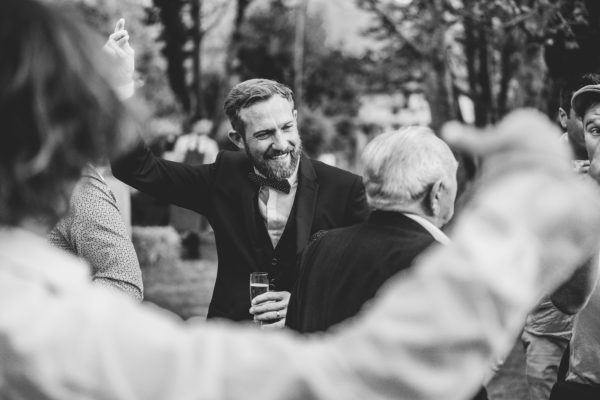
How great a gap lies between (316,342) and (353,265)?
118 cm

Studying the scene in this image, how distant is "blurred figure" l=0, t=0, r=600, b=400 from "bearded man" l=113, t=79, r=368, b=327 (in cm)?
237

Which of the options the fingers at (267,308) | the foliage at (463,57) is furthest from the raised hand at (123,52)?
the foliage at (463,57)

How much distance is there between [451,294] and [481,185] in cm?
18

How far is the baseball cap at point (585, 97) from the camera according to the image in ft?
10.9

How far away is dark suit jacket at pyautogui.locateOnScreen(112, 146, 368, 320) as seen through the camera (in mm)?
3500

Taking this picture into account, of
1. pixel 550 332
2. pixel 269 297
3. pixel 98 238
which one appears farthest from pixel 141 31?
pixel 98 238

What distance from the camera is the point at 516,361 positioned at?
746cm

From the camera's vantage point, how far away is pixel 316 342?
1.05m

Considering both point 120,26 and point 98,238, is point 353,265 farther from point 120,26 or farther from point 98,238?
point 120,26

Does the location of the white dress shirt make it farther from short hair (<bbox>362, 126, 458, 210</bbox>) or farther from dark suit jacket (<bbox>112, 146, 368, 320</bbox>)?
short hair (<bbox>362, 126, 458, 210</bbox>)

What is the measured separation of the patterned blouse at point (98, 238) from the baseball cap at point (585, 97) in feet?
6.78

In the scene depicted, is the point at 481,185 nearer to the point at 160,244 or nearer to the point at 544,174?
the point at 544,174

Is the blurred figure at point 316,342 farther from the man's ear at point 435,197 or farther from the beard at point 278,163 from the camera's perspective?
the beard at point 278,163

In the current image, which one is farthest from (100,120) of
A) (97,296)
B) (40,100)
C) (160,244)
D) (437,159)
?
(160,244)
